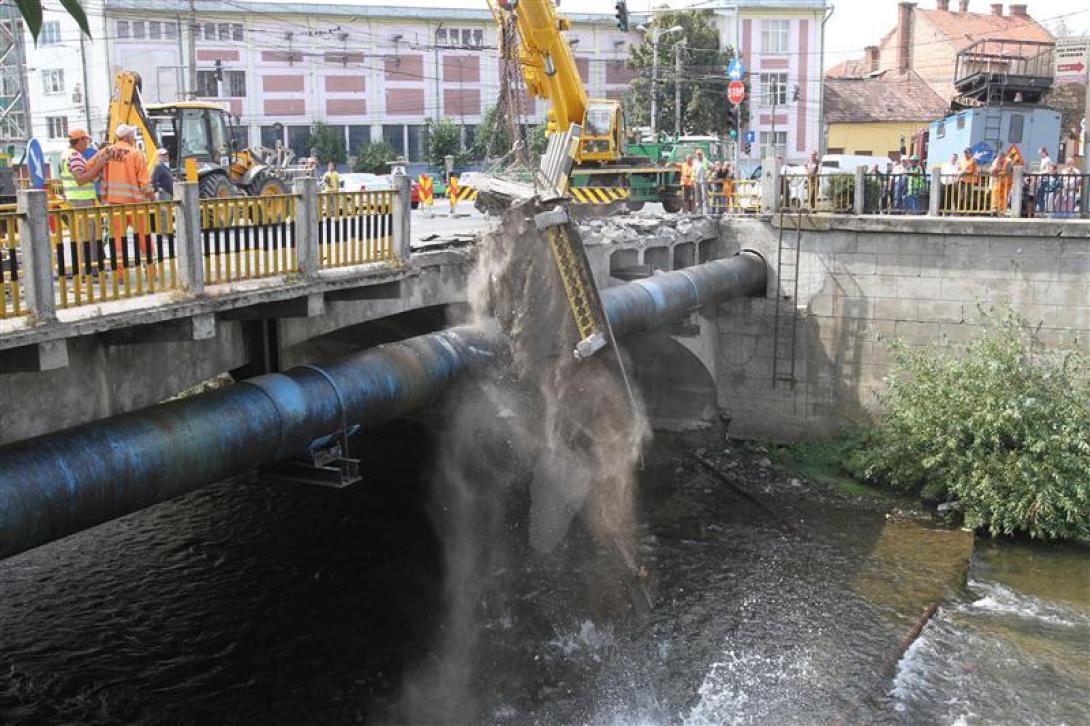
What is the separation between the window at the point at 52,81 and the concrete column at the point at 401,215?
47596 mm

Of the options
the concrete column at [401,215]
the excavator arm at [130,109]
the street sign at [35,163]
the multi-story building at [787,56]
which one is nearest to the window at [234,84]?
the multi-story building at [787,56]

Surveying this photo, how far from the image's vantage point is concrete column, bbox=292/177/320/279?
9.45 metres

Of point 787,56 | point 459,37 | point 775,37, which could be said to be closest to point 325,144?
point 459,37

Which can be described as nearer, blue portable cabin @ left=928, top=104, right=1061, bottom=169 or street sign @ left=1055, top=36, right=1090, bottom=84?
street sign @ left=1055, top=36, right=1090, bottom=84

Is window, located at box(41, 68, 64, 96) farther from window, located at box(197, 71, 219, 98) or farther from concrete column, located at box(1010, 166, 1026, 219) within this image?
concrete column, located at box(1010, 166, 1026, 219)

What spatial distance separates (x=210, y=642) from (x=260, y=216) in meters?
6.15

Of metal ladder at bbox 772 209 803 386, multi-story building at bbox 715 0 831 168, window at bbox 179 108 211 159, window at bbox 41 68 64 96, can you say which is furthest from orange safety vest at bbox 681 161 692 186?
window at bbox 41 68 64 96

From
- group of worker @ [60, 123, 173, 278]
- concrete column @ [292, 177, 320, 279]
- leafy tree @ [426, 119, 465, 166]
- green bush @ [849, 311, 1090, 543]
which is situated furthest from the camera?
leafy tree @ [426, 119, 465, 166]

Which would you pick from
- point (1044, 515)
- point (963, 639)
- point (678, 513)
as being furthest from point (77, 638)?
point (1044, 515)

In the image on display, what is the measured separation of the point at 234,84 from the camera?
170 feet

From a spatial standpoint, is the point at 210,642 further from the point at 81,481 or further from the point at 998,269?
the point at 998,269

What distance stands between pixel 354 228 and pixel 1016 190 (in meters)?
13.0

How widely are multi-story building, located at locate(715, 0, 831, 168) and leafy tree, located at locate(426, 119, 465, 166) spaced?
47.3 ft

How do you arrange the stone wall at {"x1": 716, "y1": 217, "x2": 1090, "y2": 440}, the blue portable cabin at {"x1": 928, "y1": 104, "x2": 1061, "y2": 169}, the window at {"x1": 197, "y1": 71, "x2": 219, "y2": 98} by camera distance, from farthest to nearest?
the window at {"x1": 197, "y1": 71, "x2": 219, "y2": 98} → the blue portable cabin at {"x1": 928, "y1": 104, "x2": 1061, "y2": 169} → the stone wall at {"x1": 716, "y1": 217, "x2": 1090, "y2": 440}
